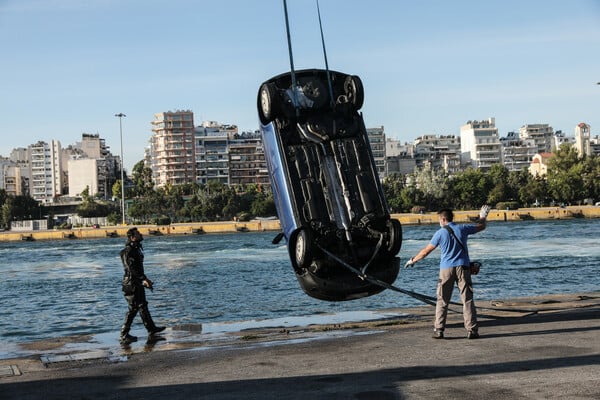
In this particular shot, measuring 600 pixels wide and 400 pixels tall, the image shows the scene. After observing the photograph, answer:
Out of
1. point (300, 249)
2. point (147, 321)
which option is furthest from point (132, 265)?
point (300, 249)

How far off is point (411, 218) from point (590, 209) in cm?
2654

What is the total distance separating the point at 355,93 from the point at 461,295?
4.65 metres

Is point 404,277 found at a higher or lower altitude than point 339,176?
lower

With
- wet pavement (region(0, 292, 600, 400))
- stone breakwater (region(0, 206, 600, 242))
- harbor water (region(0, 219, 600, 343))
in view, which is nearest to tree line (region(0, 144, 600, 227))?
stone breakwater (region(0, 206, 600, 242))

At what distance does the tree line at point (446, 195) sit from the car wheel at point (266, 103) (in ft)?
406

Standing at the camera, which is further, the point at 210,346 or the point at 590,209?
the point at 590,209

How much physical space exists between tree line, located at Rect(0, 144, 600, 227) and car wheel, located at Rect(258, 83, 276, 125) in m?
124

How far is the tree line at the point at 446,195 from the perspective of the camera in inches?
5714

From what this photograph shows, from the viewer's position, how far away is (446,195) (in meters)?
147

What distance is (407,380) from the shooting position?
902cm

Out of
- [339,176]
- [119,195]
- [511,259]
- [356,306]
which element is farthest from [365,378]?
[119,195]

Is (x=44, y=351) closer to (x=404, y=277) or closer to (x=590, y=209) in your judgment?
(x=404, y=277)

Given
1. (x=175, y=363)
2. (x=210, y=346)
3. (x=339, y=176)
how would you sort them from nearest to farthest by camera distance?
(x=175, y=363)
(x=210, y=346)
(x=339, y=176)

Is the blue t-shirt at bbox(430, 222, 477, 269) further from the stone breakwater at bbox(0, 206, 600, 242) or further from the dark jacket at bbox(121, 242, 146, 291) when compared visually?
the stone breakwater at bbox(0, 206, 600, 242)
